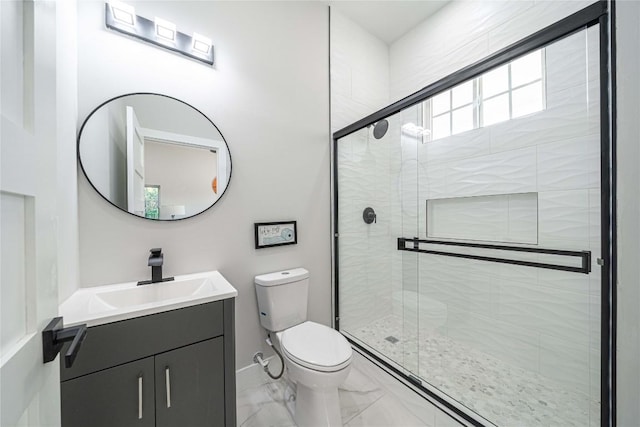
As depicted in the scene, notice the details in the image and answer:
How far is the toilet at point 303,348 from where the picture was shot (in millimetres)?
1200

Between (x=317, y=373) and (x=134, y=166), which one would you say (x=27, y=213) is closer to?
(x=134, y=166)

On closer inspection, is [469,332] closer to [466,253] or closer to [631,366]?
[466,253]

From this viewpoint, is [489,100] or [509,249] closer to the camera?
[509,249]

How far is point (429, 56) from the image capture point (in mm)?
2121

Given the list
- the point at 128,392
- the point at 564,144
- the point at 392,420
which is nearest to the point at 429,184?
the point at 564,144

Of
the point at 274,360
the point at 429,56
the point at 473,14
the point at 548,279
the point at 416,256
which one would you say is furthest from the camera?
the point at 429,56

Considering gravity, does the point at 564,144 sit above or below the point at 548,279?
above

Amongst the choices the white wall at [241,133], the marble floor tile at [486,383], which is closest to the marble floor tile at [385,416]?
the marble floor tile at [486,383]

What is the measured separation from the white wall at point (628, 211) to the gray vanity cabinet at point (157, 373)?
148 centimetres

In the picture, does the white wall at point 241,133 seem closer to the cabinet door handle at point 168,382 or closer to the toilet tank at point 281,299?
the toilet tank at point 281,299

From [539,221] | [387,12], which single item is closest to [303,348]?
[539,221]

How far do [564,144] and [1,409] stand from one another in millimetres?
2192

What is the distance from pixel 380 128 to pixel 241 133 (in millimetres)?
1039

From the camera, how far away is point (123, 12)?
1.26 meters
